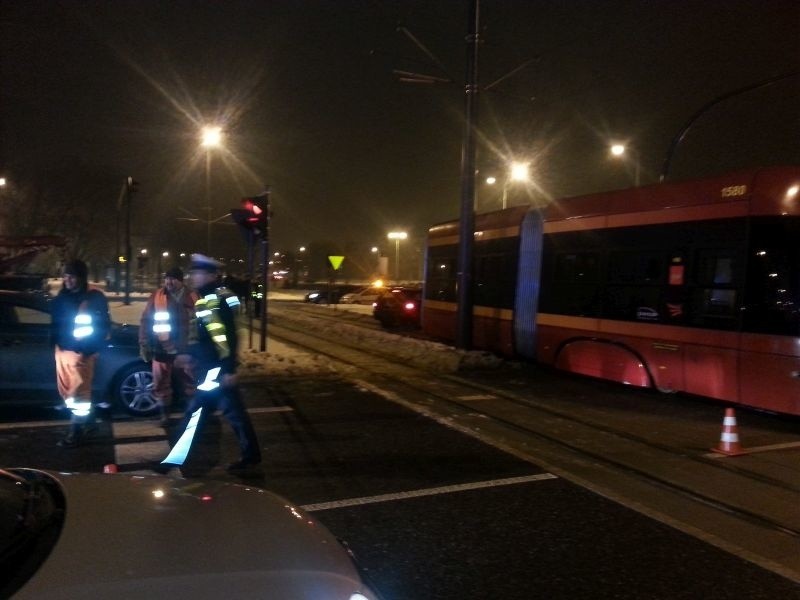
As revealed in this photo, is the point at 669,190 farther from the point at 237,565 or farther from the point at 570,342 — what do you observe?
the point at 237,565

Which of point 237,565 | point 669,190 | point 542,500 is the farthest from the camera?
point 669,190

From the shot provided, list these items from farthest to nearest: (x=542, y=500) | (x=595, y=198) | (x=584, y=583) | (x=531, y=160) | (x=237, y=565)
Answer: (x=531, y=160) → (x=595, y=198) → (x=542, y=500) → (x=584, y=583) → (x=237, y=565)

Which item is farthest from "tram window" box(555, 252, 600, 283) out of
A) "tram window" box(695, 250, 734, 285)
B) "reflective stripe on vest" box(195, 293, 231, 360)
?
"reflective stripe on vest" box(195, 293, 231, 360)

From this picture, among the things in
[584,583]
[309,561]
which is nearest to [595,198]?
[584,583]

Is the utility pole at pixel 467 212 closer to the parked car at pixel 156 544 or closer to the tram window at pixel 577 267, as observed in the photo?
the tram window at pixel 577 267

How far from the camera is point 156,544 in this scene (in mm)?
2549

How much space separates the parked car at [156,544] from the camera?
225 centimetres

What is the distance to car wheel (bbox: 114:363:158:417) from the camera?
9.02 meters

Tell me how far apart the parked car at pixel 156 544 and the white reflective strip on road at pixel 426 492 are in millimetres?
2692

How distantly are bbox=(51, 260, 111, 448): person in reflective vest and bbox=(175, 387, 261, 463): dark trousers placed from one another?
1.65 m

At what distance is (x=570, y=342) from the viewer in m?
12.6

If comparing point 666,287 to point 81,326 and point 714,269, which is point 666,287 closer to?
point 714,269

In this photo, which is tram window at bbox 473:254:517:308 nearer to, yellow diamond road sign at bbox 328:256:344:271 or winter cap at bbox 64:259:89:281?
winter cap at bbox 64:259:89:281

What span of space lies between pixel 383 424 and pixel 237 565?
6.44m
